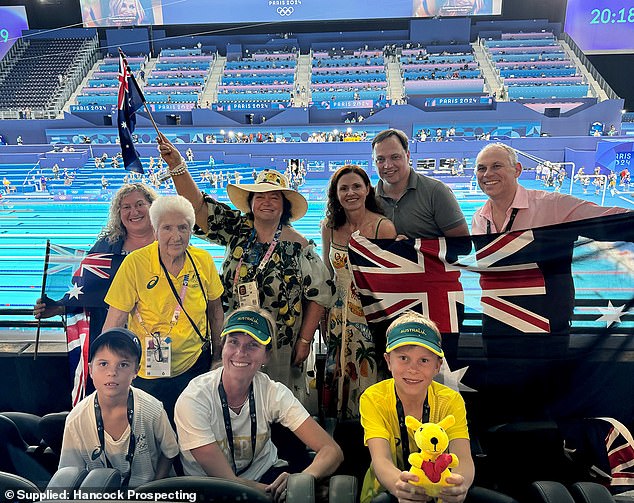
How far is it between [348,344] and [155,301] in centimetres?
80

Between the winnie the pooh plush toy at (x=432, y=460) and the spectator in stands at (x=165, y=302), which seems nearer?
the winnie the pooh plush toy at (x=432, y=460)

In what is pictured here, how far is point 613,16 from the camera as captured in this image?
56.6 ft

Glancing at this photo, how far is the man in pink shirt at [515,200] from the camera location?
191cm

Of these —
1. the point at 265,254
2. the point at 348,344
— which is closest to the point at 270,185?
the point at 265,254

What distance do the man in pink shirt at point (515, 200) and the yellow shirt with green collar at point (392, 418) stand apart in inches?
32.7

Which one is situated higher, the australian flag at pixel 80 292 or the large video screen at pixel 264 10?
the large video screen at pixel 264 10

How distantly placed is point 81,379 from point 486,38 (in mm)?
21934

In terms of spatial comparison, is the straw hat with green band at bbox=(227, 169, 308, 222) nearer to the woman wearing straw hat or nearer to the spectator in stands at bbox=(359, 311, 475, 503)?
the woman wearing straw hat

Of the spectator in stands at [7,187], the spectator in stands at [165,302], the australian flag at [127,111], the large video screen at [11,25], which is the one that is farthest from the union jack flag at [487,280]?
the large video screen at [11,25]

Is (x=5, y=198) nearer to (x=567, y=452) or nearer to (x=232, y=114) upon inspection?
(x=232, y=114)

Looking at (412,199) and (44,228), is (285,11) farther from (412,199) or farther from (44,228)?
(412,199)

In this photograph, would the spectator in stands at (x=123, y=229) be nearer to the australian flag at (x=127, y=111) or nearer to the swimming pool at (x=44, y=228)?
the australian flag at (x=127, y=111)

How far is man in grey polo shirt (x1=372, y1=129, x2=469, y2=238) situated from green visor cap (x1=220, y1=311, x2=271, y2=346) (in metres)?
0.84

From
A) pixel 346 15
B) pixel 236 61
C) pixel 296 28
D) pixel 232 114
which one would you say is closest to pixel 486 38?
pixel 346 15
